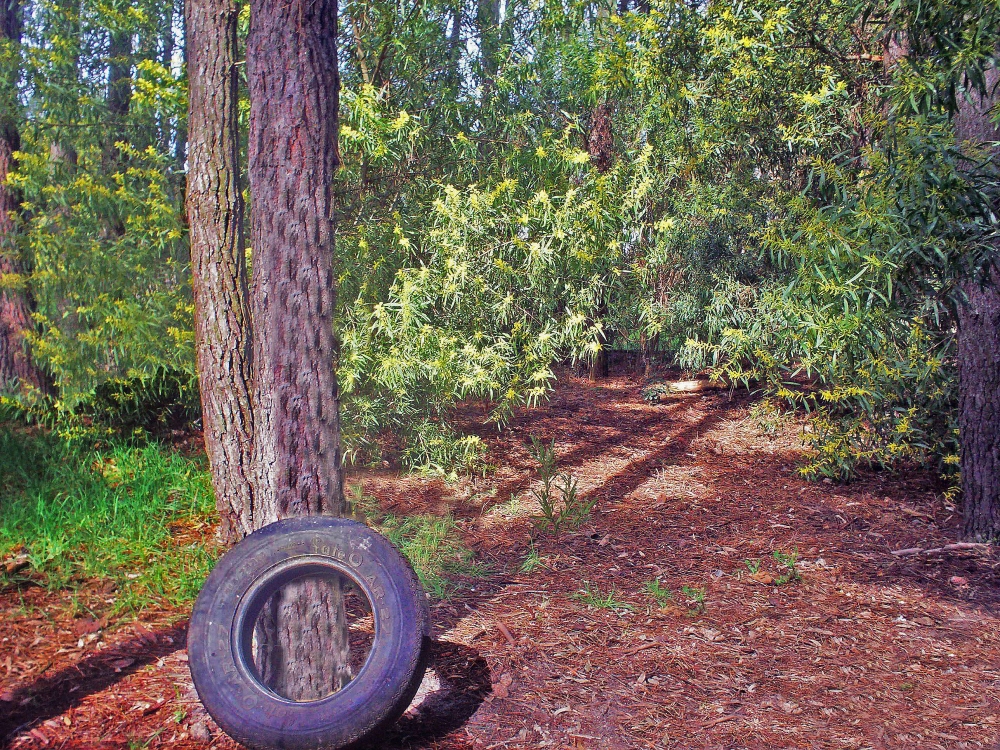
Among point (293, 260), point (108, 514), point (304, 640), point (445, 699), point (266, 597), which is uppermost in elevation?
point (293, 260)

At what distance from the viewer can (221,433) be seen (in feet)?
16.4

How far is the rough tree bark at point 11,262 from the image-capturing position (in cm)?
775

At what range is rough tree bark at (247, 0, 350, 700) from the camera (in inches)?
136

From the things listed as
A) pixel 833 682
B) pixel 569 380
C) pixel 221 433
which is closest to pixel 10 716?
pixel 221 433

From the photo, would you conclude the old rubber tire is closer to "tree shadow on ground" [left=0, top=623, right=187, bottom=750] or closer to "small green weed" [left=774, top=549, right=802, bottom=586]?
"tree shadow on ground" [left=0, top=623, right=187, bottom=750]

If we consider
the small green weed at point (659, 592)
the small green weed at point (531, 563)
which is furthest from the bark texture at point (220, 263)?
the small green weed at point (659, 592)

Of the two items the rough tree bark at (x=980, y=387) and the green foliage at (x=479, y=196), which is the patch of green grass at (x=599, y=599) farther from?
the rough tree bark at (x=980, y=387)

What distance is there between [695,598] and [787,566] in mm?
890

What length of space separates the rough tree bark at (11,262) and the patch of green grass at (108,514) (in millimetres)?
1410

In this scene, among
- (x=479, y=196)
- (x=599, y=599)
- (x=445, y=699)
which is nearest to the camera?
(x=445, y=699)

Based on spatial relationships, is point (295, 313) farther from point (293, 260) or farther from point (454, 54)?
point (454, 54)

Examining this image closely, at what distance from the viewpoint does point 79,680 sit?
3650mm

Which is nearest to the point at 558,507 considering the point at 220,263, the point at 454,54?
the point at 220,263

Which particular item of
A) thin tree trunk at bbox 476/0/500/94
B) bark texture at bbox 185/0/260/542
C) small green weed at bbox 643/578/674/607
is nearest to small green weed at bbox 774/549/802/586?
small green weed at bbox 643/578/674/607
